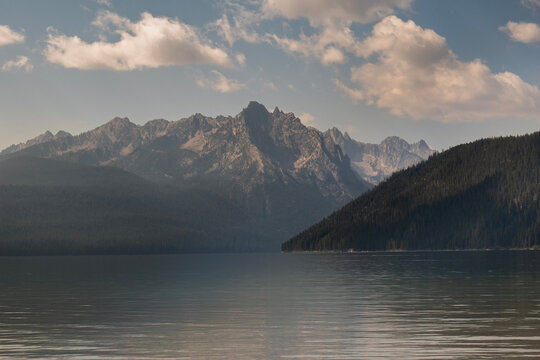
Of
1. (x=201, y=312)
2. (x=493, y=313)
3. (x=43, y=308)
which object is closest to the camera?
(x=493, y=313)

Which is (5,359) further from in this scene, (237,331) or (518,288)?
(518,288)

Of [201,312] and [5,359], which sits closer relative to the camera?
[5,359]

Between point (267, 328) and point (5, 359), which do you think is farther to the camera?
point (267, 328)

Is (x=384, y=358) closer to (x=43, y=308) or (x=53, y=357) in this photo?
(x=53, y=357)

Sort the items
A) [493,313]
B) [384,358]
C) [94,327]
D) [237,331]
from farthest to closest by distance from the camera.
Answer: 1. [493,313]
2. [94,327]
3. [237,331]
4. [384,358]

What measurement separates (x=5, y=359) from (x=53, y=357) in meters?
2.93

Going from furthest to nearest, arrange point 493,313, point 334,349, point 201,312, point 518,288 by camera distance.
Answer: point 518,288 → point 201,312 → point 493,313 → point 334,349

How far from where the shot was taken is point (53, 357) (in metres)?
41.9

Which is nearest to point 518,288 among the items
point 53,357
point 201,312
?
point 201,312

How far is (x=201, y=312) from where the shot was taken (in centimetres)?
6912

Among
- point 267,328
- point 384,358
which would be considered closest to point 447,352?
point 384,358

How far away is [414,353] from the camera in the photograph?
41.2m

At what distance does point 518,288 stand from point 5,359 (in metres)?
77.4

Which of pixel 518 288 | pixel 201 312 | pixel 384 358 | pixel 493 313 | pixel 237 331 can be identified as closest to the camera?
pixel 384 358
